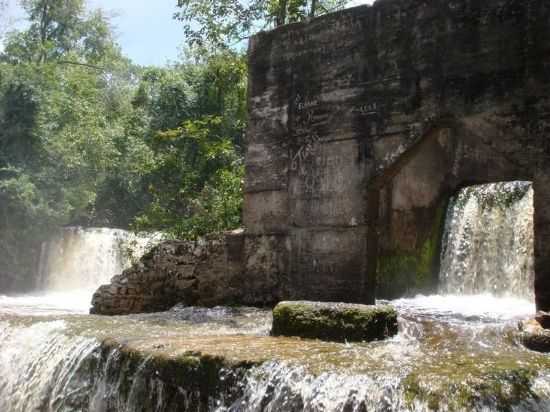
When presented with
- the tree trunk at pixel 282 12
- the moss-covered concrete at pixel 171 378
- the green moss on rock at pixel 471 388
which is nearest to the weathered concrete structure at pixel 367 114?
the green moss on rock at pixel 471 388

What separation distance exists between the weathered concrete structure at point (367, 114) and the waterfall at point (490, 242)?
4.06 metres

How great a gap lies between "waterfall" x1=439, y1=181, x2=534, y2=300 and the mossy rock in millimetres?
6388

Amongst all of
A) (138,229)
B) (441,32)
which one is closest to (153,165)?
(138,229)

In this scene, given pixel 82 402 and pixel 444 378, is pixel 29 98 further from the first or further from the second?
pixel 444 378

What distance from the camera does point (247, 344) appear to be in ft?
16.8

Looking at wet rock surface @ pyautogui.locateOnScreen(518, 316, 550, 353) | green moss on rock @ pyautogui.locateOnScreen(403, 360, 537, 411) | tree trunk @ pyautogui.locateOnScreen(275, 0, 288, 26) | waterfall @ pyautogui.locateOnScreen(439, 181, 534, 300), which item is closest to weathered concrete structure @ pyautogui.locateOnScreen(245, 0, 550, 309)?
wet rock surface @ pyautogui.locateOnScreen(518, 316, 550, 353)

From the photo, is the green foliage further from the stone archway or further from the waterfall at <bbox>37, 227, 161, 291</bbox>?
the stone archway

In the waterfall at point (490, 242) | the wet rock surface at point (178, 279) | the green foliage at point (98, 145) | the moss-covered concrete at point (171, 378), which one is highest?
the green foliage at point (98, 145)

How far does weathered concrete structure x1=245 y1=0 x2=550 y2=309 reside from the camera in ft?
22.1

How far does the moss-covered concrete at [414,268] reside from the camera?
12195 millimetres

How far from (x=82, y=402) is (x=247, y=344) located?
175 cm

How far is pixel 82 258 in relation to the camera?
63.7ft

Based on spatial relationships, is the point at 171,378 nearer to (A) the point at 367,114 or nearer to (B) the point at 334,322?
(B) the point at 334,322

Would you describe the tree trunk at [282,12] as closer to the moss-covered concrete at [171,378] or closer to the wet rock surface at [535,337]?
the wet rock surface at [535,337]
